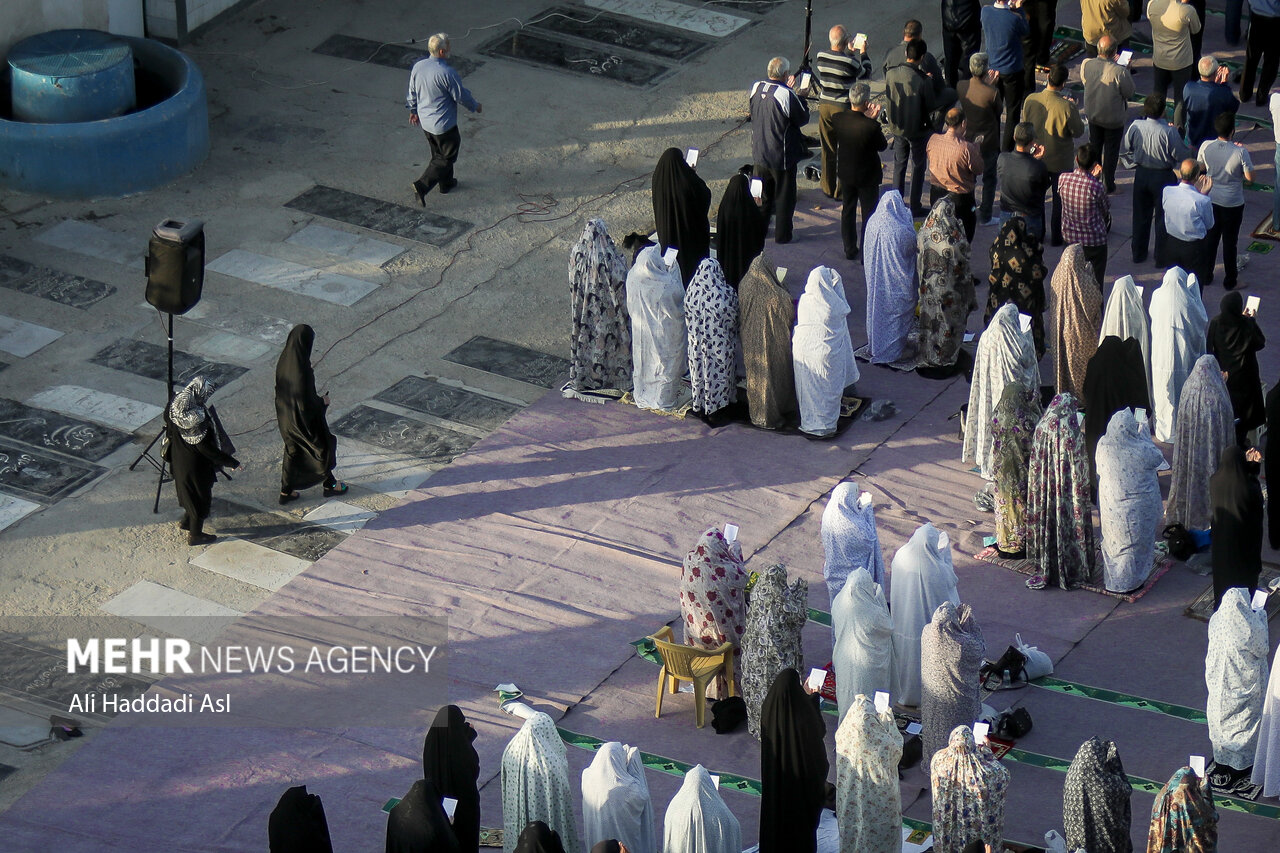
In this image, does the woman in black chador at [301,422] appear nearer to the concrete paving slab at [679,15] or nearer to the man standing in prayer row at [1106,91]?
the man standing in prayer row at [1106,91]

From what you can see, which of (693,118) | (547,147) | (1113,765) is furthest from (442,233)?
(1113,765)

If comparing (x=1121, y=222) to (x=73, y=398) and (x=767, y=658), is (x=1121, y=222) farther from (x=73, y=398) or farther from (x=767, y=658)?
(x=73, y=398)

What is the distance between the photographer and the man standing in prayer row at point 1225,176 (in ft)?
48.3

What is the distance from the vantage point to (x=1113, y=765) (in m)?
9.52

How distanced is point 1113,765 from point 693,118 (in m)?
9.84

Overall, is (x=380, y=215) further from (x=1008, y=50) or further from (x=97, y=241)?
(x=1008, y=50)

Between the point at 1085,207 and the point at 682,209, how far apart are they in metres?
2.95

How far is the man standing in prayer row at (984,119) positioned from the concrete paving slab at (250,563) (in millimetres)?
6422

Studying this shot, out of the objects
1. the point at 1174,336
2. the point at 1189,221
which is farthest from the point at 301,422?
the point at 1189,221

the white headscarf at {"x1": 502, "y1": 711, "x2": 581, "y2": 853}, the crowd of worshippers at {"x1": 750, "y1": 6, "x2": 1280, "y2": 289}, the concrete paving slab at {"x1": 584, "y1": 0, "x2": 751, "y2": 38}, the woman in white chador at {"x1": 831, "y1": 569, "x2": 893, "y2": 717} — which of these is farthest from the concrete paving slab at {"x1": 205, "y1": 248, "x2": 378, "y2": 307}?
the white headscarf at {"x1": 502, "y1": 711, "x2": 581, "y2": 853}

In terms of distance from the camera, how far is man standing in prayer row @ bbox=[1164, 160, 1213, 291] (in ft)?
47.4

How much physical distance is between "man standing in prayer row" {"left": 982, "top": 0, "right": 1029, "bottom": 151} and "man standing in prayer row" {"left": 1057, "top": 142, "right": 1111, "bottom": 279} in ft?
7.39

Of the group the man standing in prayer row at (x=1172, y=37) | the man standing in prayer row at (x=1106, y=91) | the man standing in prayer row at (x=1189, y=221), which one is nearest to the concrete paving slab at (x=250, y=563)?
the man standing in prayer row at (x=1189, y=221)

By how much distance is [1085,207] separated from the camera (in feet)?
47.2
